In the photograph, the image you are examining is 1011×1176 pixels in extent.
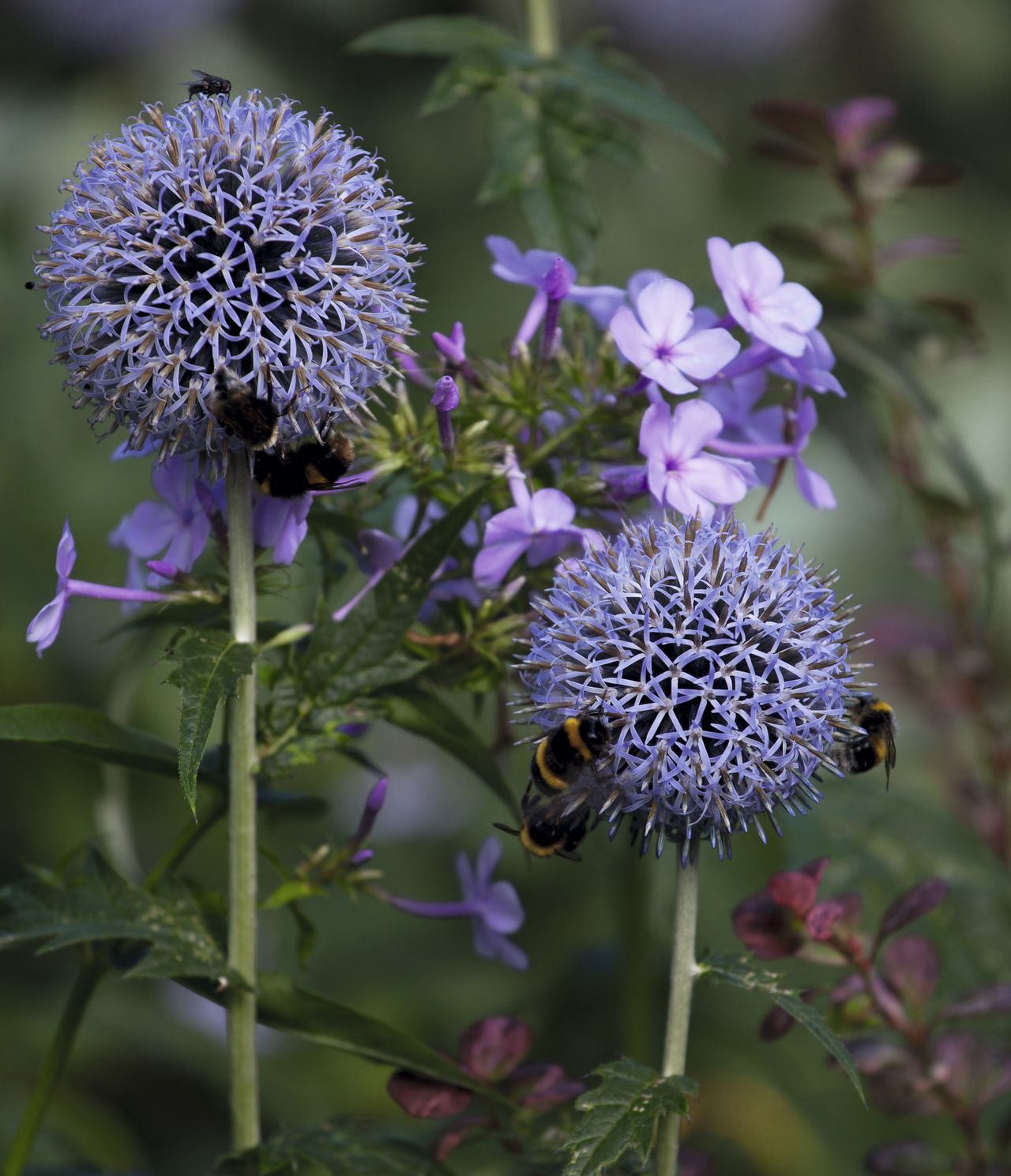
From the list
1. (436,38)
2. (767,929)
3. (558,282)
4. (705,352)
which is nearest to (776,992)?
(767,929)

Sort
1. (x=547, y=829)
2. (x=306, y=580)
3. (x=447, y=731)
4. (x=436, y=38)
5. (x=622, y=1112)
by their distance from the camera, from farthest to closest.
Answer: (x=436, y=38), (x=306, y=580), (x=447, y=731), (x=547, y=829), (x=622, y=1112)

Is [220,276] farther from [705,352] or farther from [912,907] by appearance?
[912,907]

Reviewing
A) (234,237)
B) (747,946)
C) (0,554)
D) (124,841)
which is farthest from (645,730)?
(0,554)

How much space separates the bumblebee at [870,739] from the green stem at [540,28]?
3.67 ft

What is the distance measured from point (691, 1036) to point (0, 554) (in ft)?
5.71

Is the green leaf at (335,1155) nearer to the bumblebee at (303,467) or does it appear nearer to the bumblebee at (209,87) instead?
the bumblebee at (303,467)

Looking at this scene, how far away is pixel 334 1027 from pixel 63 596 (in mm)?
436

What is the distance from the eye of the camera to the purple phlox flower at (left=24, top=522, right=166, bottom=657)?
1183 mm

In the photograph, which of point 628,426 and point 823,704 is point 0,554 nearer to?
point 628,426

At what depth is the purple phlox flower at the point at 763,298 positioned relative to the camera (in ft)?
4.19

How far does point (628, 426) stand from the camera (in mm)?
1359

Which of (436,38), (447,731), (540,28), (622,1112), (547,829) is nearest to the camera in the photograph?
(622,1112)

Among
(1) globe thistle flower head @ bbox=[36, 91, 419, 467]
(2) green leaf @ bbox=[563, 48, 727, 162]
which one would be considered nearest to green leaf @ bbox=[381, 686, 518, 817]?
(1) globe thistle flower head @ bbox=[36, 91, 419, 467]

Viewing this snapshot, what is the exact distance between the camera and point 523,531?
4.04ft
